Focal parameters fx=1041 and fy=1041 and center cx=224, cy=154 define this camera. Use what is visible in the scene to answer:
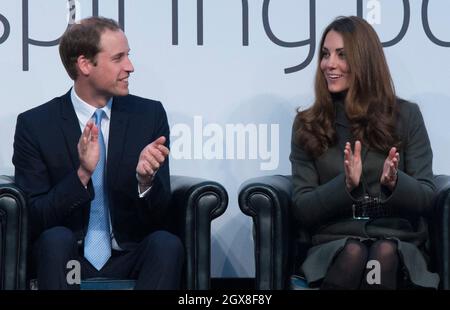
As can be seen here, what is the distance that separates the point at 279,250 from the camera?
4246 mm

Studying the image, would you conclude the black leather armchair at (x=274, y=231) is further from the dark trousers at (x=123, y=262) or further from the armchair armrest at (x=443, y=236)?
the dark trousers at (x=123, y=262)

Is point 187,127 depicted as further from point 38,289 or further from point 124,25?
point 38,289

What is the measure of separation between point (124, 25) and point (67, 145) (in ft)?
3.22

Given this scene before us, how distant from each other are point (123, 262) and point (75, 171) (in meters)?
0.42

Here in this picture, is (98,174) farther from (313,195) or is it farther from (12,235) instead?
(313,195)

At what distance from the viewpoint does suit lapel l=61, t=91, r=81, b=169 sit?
4391 mm

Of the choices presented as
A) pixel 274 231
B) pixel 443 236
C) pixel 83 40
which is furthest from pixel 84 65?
pixel 443 236

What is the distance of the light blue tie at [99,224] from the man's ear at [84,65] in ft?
0.76

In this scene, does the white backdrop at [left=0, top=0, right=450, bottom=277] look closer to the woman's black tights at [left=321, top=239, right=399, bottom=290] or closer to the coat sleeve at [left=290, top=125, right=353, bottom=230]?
the coat sleeve at [left=290, top=125, right=353, bottom=230]

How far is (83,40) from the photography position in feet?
14.7

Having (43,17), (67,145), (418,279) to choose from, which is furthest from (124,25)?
(418,279)

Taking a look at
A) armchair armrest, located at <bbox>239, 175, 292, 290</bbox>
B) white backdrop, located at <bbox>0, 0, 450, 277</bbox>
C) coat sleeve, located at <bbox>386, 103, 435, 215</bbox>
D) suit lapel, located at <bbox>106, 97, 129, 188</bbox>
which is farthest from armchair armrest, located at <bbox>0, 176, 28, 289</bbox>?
coat sleeve, located at <bbox>386, 103, 435, 215</bbox>

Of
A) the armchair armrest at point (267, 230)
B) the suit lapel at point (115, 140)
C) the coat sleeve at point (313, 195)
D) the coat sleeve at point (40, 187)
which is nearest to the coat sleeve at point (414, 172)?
the coat sleeve at point (313, 195)

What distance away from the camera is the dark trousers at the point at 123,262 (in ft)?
13.2
